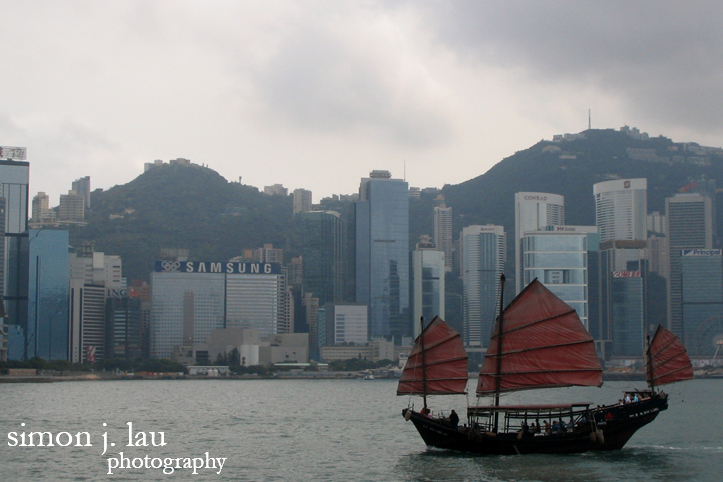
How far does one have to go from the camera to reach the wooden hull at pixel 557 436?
145 feet

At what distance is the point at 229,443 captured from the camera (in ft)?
173

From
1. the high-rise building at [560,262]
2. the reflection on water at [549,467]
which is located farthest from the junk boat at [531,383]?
the high-rise building at [560,262]

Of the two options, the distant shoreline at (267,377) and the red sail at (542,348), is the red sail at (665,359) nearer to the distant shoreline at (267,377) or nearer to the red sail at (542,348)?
the red sail at (542,348)

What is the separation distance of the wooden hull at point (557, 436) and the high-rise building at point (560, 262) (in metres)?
148

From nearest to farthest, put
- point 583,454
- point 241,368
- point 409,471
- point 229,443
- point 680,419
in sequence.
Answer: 1. point 409,471
2. point 583,454
3. point 229,443
4. point 680,419
5. point 241,368

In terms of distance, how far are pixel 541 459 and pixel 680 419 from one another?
2870 centimetres

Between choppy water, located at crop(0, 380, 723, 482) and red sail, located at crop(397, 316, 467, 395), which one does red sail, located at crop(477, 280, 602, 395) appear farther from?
choppy water, located at crop(0, 380, 723, 482)

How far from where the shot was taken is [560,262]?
196 m

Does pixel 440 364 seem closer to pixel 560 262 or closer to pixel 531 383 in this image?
pixel 531 383

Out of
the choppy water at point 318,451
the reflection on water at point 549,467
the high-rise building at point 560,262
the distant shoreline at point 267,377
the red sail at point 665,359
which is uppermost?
the high-rise building at point 560,262

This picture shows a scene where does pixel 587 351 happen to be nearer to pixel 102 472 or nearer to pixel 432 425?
pixel 432 425

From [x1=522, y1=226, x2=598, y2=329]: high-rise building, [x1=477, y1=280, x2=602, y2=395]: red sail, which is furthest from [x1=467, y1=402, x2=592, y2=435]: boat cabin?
[x1=522, y1=226, x2=598, y2=329]: high-rise building

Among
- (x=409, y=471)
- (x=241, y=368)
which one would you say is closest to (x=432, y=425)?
(x=409, y=471)

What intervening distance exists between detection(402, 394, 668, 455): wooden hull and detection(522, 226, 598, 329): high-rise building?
14759 centimetres
